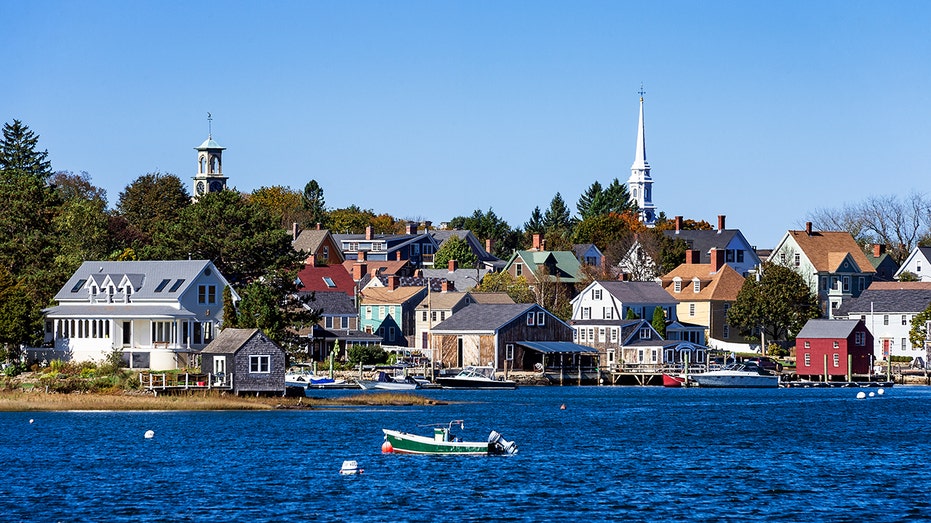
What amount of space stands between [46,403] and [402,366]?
42.3m

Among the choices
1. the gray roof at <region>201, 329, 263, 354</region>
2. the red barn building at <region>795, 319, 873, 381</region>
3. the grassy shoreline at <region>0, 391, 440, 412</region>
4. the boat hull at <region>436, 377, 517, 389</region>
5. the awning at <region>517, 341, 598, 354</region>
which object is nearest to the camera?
the grassy shoreline at <region>0, 391, 440, 412</region>

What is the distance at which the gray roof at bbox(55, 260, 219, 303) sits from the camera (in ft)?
349

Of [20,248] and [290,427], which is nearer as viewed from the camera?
[290,427]

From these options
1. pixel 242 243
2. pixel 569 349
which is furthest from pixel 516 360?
pixel 242 243

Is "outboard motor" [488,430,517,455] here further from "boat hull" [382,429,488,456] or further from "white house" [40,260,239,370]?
"white house" [40,260,239,370]

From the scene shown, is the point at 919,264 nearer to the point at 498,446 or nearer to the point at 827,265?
the point at 827,265

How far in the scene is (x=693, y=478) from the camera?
2339 inches

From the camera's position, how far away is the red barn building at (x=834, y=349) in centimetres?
12938

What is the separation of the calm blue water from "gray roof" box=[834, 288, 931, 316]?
4664cm

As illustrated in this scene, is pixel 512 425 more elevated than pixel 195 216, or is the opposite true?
pixel 195 216

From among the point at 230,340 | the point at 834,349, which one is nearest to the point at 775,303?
the point at 834,349

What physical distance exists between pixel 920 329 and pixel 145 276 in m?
65.5

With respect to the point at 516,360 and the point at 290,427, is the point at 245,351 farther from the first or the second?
the point at 516,360


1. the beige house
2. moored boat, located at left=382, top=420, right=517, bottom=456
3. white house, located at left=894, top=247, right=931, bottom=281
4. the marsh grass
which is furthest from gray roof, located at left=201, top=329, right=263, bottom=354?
white house, located at left=894, top=247, right=931, bottom=281
